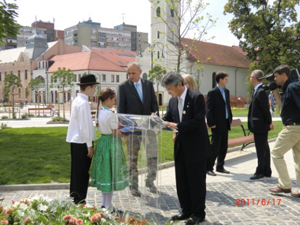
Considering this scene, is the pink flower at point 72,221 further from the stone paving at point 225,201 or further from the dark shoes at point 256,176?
the dark shoes at point 256,176

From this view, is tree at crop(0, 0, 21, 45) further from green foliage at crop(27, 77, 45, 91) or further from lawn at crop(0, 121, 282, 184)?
green foliage at crop(27, 77, 45, 91)

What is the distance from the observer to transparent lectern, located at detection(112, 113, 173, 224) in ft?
13.8

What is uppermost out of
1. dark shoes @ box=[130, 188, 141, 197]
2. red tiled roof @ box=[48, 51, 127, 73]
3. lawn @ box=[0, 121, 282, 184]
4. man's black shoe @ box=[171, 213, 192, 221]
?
red tiled roof @ box=[48, 51, 127, 73]

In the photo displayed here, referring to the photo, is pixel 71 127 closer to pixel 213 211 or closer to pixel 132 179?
pixel 132 179

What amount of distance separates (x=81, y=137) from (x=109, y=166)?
55 centimetres

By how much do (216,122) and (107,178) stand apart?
369cm

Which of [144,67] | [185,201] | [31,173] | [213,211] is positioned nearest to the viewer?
[185,201]

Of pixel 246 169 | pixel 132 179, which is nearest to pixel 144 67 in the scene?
pixel 246 169

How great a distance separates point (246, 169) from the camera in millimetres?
8328

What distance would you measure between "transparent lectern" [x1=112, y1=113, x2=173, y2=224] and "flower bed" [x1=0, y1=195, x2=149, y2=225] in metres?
0.39

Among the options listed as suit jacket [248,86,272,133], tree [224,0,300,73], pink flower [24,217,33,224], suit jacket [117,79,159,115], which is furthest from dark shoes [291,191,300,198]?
tree [224,0,300,73]

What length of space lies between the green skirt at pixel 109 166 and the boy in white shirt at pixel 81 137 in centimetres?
14

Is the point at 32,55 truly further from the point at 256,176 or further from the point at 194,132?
the point at 194,132

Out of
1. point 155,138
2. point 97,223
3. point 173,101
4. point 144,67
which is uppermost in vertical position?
point 144,67
